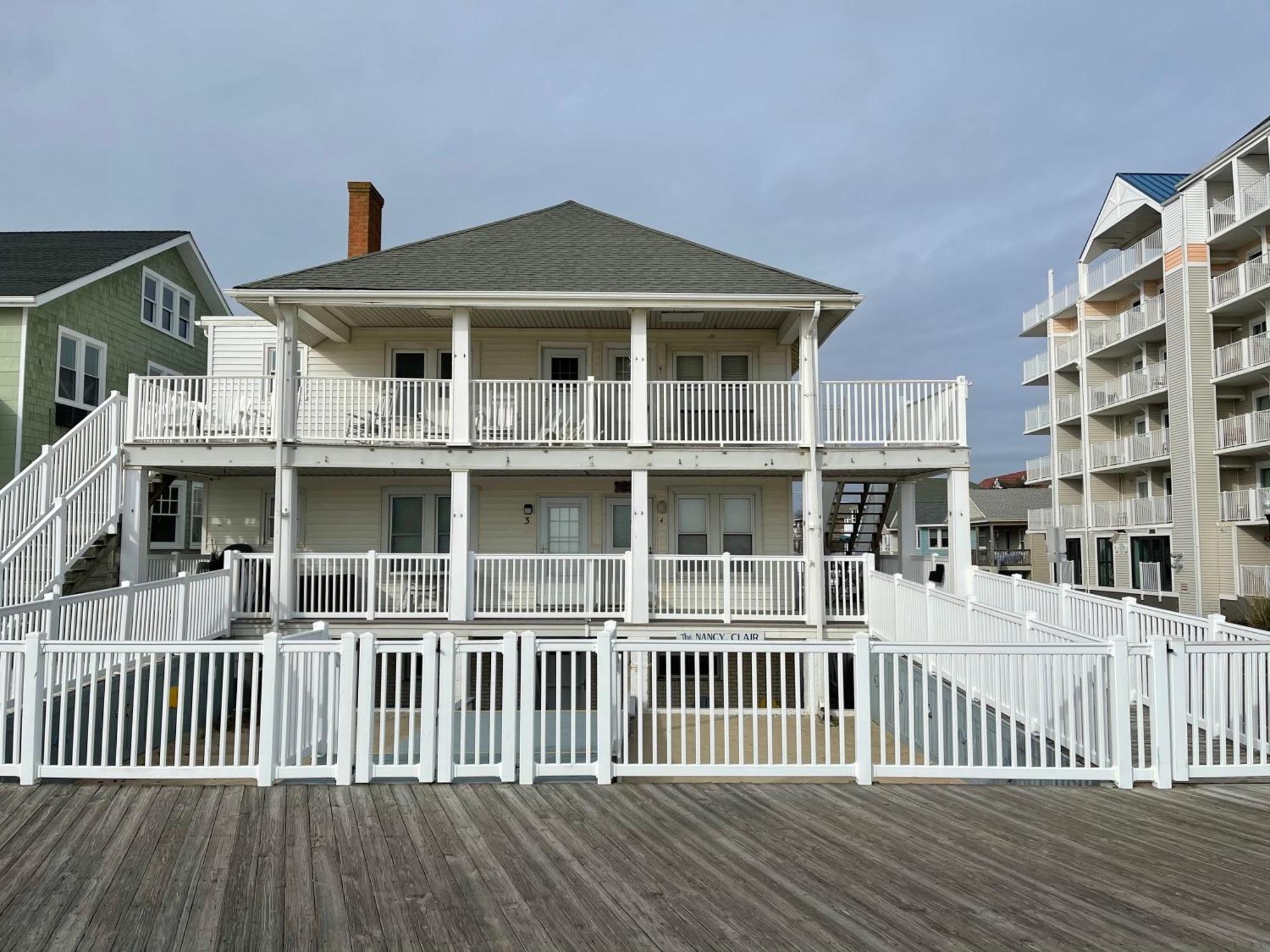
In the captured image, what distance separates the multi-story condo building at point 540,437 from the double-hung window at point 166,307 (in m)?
5.40

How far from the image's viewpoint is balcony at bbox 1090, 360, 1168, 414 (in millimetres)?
32906

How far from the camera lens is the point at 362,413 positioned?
52.7ft

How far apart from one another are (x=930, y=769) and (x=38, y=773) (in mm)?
7062

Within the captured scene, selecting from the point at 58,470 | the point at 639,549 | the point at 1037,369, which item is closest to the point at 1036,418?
the point at 1037,369

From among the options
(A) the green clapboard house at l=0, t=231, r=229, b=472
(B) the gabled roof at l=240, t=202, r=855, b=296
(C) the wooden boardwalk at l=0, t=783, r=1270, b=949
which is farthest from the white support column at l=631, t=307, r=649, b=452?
(A) the green clapboard house at l=0, t=231, r=229, b=472

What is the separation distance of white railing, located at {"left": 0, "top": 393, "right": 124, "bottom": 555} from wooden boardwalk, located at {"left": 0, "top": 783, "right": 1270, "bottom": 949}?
24.3 feet

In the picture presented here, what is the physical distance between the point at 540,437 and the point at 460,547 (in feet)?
8.28

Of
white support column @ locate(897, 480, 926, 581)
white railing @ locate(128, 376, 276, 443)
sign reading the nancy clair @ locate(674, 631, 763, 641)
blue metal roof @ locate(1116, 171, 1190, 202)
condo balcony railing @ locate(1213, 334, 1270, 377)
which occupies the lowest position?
sign reading the nancy clair @ locate(674, 631, 763, 641)

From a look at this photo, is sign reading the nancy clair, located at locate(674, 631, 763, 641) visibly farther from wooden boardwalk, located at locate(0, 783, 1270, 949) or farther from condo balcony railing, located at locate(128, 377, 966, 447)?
wooden boardwalk, located at locate(0, 783, 1270, 949)

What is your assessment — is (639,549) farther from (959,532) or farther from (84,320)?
(84,320)

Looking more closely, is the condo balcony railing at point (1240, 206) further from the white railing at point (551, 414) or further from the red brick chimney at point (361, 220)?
the red brick chimney at point (361, 220)

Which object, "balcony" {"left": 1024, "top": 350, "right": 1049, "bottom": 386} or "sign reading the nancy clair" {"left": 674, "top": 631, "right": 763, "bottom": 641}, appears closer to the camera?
"sign reading the nancy clair" {"left": 674, "top": 631, "right": 763, "bottom": 641}

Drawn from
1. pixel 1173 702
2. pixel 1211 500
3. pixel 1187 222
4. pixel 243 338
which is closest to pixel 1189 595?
pixel 1211 500

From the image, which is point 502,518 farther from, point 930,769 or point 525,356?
point 930,769
